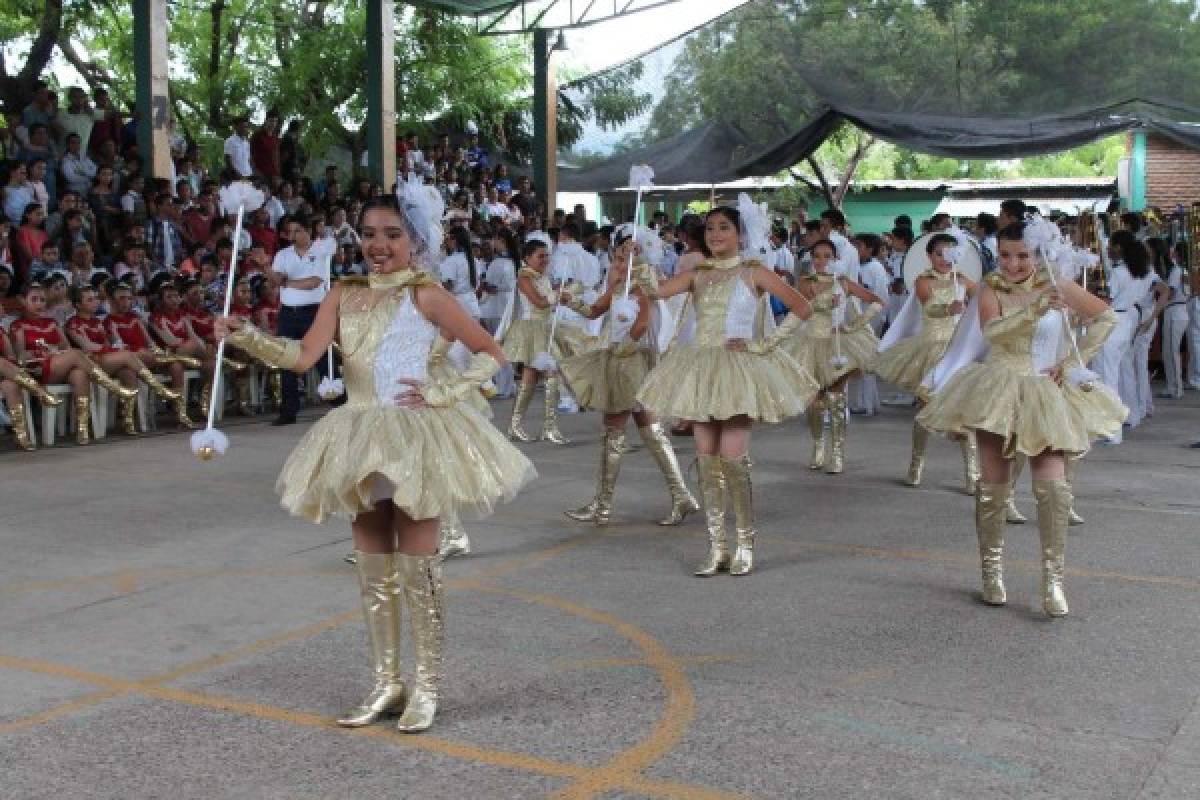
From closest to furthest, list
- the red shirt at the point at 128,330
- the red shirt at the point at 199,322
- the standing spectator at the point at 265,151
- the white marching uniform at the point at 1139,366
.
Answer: the red shirt at the point at 128,330, the red shirt at the point at 199,322, the white marching uniform at the point at 1139,366, the standing spectator at the point at 265,151

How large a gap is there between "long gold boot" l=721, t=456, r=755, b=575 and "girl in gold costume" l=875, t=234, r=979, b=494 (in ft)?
10.3

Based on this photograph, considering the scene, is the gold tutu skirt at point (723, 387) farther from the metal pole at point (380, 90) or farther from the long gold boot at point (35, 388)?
the metal pole at point (380, 90)

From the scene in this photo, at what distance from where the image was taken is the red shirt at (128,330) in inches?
509

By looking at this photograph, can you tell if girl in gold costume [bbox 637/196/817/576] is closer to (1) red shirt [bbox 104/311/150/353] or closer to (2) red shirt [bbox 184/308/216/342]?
(1) red shirt [bbox 104/311/150/353]

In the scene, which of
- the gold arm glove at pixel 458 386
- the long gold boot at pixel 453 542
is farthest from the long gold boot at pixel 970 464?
the gold arm glove at pixel 458 386

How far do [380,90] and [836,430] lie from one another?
13.2m

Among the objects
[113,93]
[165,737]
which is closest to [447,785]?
[165,737]

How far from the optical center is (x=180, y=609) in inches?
251

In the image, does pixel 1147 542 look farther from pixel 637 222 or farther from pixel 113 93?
pixel 113 93

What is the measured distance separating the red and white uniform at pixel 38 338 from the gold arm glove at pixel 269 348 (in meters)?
8.06

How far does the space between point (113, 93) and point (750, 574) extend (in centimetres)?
2671

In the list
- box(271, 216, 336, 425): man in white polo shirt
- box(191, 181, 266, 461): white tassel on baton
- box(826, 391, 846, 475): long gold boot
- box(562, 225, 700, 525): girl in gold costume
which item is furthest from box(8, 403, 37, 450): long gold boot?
box(191, 181, 266, 461): white tassel on baton

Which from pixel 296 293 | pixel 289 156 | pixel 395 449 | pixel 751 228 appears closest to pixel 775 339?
pixel 751 228

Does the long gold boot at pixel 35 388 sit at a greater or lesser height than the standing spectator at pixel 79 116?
lesser
